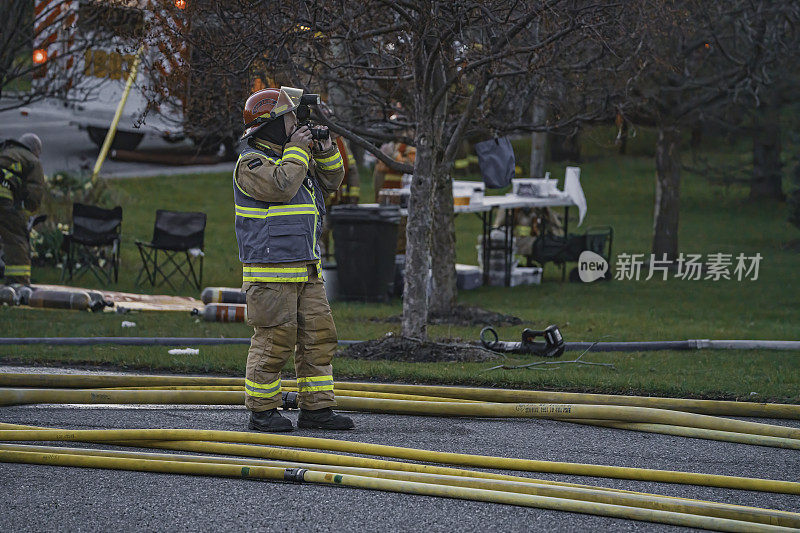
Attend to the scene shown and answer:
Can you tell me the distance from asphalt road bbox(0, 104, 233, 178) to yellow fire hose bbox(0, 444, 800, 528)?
19.2 meters

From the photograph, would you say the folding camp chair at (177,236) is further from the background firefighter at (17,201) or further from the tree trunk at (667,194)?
the tree trunk at (667,194)

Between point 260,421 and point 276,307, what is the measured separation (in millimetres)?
671

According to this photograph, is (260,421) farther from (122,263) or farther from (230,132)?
(122,263)

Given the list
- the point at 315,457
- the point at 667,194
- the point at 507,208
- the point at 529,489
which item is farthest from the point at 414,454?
the point at 667,194

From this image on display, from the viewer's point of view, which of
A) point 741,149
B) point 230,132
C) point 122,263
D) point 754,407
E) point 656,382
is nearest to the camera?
point 754,407

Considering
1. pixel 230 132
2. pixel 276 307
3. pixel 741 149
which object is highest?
pixel 741 149

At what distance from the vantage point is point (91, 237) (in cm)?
1512

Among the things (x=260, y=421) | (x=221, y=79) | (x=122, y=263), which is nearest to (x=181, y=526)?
(x=260, y=421)

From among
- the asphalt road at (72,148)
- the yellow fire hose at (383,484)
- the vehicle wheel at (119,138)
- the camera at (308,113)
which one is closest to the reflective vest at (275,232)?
the camera at (308,113)

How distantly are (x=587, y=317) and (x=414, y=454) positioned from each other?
298 inches

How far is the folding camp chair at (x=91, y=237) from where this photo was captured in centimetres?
1512

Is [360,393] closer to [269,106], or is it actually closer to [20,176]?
[269,106]

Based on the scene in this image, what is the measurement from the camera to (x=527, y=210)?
18.0 metres

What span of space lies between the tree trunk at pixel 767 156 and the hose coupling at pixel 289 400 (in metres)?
17.3
